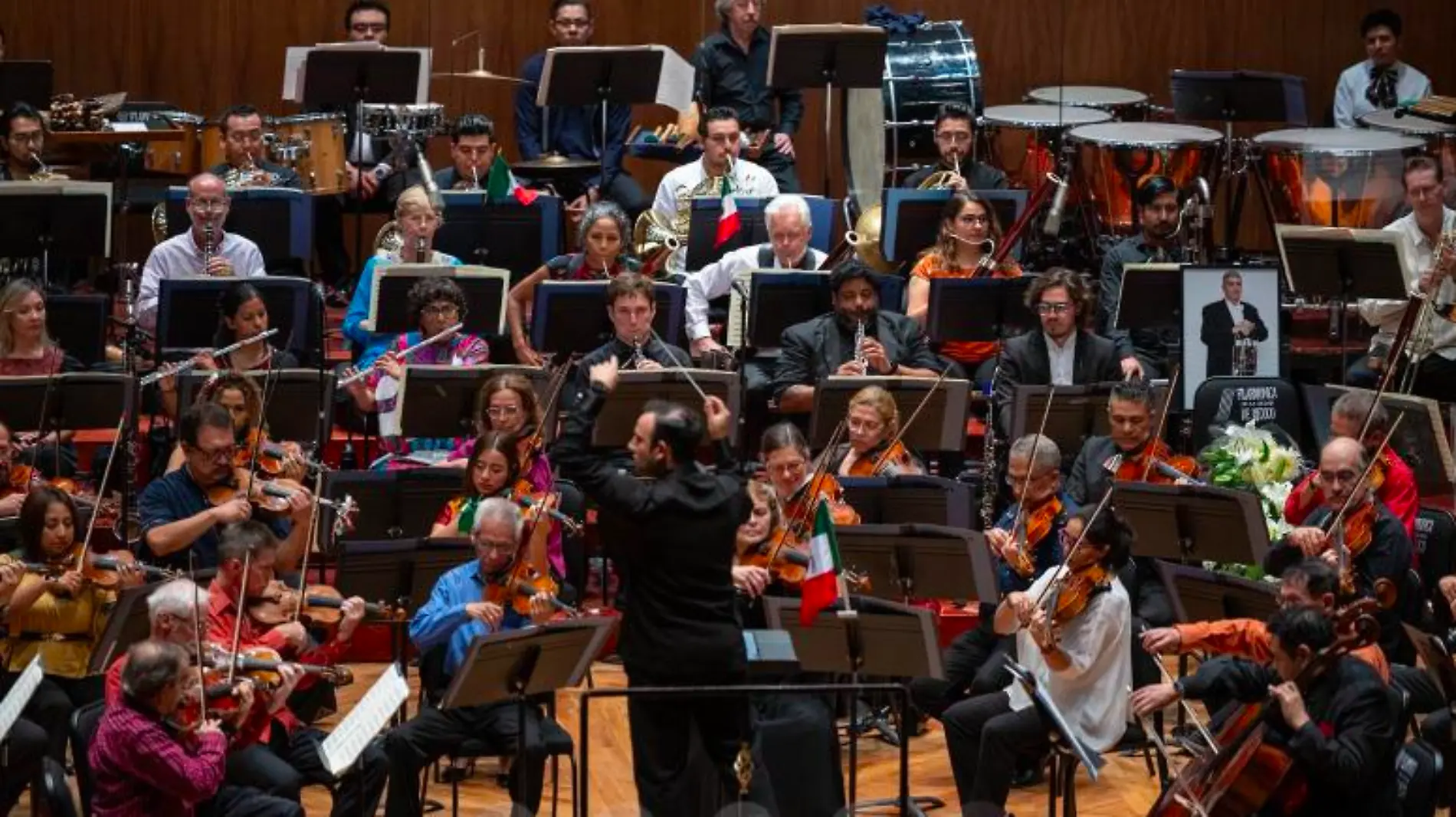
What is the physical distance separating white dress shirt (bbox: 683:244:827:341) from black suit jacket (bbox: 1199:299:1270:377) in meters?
1.53

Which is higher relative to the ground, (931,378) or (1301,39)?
(1301,39)

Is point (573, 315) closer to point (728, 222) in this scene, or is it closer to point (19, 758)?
point (728, 222)

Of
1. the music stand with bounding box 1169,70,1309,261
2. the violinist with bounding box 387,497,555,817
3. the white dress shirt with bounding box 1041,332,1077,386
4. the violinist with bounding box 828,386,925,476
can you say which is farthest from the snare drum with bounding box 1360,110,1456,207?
the violinist with bounding box 387,497,555,817

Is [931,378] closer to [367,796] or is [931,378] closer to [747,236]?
[747,236]

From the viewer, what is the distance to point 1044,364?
30.0 feet

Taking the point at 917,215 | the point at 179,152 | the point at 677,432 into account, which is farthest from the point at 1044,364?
the point at 179,152

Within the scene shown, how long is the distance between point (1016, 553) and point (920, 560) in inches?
15.1

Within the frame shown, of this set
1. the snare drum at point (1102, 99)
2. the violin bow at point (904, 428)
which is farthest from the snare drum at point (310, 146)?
the violin bow at point (904, 428)

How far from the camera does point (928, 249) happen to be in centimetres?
1014

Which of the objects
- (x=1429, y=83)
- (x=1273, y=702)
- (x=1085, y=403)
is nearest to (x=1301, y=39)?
(x=1429, y=83)

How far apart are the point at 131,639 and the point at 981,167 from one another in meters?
5.30

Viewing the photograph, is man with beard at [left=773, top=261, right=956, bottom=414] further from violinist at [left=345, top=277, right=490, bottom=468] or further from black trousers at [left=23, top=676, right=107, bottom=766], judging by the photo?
black trousers at [left=23, top=676, right=107, bottom=766]

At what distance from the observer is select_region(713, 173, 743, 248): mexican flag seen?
10.0 m

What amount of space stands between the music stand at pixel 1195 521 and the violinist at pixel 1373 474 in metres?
0.39
